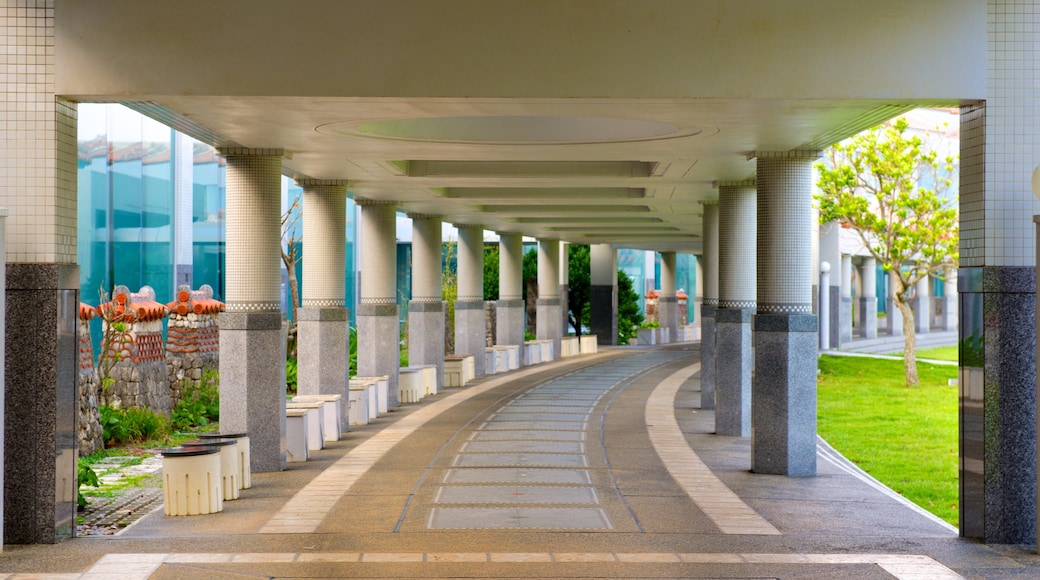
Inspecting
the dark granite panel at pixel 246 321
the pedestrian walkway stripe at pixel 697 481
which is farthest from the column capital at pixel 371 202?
the dark granite panel at pixel 246 321

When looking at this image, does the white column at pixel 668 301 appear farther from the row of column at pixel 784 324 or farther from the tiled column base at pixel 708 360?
the row of column at pixel 784 324

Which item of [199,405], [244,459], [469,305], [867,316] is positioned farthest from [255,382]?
[867,316]

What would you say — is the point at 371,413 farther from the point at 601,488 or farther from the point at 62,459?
the point at 62,459

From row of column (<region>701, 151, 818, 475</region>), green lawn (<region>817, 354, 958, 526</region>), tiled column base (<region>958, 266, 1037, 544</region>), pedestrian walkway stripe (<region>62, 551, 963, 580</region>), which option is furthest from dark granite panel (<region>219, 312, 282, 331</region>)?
green lawn (<region>817, 354, 958, 526</region>)

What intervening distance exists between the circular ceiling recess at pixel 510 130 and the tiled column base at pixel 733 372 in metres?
5.65

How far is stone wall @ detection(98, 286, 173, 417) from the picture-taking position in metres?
17.9

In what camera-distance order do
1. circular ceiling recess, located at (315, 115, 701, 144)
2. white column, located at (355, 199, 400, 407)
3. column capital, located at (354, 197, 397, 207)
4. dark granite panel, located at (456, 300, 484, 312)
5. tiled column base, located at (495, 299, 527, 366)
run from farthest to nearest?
tiled column base, located at (495, 299, 527, 366) → dark granite panel, located at (456, 300, 484, 312) → white column, located at (355, 199, 400, 407) → column capital, located at (354, 197, 397, 207) → circular ceiling recess, located at (315, 115, 701, 144)

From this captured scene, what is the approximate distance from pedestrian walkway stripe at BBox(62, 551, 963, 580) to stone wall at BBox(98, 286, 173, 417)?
9060 millimetres

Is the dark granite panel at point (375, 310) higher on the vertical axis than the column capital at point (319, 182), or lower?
lower

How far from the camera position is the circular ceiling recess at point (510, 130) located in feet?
44.8

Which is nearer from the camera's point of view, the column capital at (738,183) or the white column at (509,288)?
the column capital at (738,183)

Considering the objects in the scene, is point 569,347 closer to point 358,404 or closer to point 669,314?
point 669,314

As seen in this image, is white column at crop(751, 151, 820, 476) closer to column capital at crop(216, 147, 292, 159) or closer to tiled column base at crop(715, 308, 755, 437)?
tiled column base at crop(715, 308, 755, 437)

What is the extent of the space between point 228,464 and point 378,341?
11.0 metres
